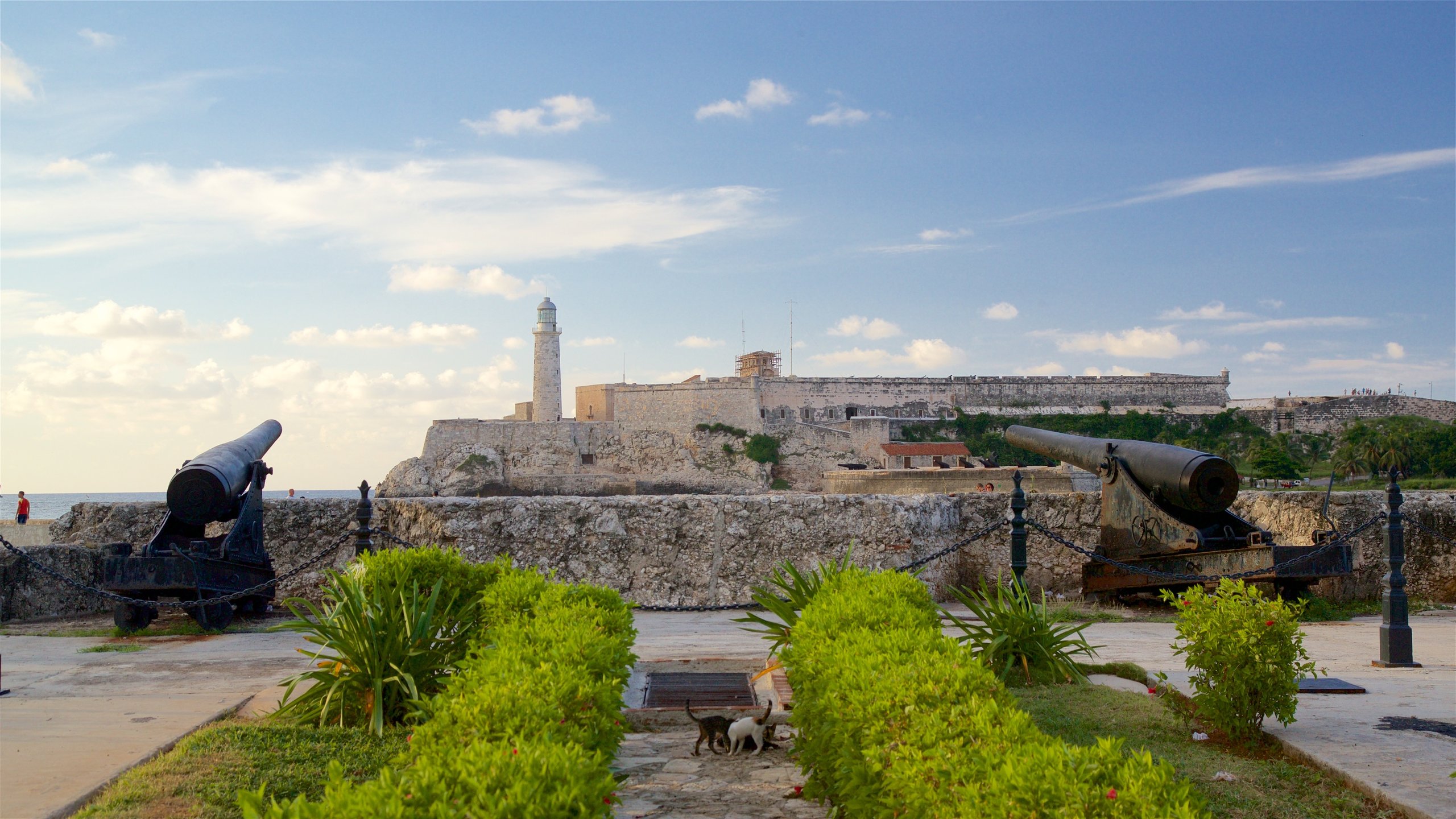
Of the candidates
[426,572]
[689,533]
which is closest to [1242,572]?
[689,533]

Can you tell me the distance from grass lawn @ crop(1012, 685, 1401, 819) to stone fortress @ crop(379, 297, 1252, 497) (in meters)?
42.0

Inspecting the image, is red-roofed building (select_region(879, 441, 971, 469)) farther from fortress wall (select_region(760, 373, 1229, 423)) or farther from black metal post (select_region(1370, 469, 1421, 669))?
black metal post (select_region(1370, 469, 1421, 669))

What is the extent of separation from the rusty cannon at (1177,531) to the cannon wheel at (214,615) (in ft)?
21.4

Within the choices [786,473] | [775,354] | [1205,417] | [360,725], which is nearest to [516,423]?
[786,473]

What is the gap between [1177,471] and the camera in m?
7.68

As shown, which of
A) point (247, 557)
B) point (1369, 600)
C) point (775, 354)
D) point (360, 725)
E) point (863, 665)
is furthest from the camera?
point (775, 354)

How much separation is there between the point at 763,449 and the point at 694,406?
193 inches

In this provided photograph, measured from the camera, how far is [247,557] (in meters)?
7.62

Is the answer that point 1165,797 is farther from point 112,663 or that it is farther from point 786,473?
point 786,473

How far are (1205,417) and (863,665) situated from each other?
59565 mm

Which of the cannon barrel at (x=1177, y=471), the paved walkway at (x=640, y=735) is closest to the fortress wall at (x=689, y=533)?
the cannon barrel at (x=1177, y=471)

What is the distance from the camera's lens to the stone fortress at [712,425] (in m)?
51.8

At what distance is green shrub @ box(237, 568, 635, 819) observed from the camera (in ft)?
5.76

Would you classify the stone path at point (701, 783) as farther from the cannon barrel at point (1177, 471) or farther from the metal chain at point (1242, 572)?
the cannon barrel at point (1177, 471)
